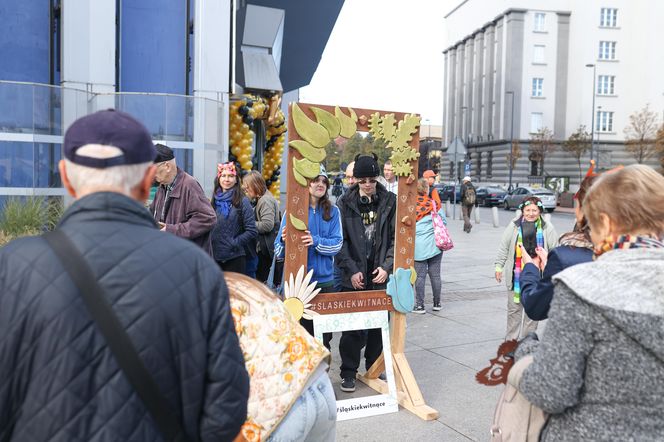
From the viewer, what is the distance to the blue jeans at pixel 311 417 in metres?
2.22

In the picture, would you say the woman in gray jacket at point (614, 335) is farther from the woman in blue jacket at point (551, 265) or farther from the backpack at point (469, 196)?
the backpack at point (469, 196)

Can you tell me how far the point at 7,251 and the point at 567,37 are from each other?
2448 inches

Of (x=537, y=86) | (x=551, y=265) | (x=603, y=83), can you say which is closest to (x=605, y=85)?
(x=603, y=83)

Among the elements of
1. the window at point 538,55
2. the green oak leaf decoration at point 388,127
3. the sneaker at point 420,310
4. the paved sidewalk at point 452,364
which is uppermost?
the window at point 538,55

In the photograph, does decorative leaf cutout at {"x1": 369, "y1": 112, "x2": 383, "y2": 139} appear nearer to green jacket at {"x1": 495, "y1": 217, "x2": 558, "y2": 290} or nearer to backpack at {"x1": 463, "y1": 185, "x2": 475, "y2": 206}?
green jacket at {"x1": 495, "y1": 217, "x2": 558, "y2": 290}

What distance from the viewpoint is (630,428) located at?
1.85m

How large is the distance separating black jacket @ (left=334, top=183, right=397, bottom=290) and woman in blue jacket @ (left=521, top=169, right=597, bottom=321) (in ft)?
6.70

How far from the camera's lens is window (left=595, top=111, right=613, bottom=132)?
178 feet

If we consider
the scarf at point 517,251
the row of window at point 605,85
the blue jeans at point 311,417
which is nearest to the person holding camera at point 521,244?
the scarf at point 517,251

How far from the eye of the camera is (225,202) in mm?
6062

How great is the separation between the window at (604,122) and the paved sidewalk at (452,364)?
159 feet

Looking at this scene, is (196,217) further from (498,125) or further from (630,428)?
(498,125)

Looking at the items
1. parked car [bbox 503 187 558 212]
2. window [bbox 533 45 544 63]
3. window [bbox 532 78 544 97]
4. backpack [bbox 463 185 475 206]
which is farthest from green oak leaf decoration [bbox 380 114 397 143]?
window [bbox 533 45 544 63]

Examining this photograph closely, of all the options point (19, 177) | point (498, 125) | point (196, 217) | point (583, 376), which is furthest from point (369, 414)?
point (498, 125)
